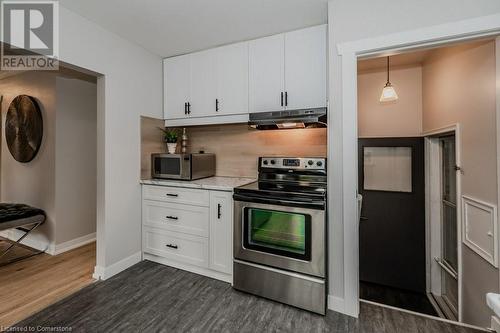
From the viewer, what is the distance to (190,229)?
8.17 ft

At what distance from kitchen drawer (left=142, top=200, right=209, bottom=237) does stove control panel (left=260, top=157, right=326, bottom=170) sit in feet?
2.69

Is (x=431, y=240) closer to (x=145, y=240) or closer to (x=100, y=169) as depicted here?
(x=145, y=240)

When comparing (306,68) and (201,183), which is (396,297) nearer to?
(201,183)

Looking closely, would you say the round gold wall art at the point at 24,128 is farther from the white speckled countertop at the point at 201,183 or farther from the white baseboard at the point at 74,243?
the white speckled countertop at the point at 201,183

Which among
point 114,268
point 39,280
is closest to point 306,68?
point 114,268

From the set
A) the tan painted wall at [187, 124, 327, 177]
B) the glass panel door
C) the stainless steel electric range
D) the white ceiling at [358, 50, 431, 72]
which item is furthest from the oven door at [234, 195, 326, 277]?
the white ceiling at [358, 50, 431, 72]

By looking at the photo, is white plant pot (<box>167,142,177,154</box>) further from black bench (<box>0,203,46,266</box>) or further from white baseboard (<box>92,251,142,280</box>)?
black bench (<box>0,203,46,266</box>)

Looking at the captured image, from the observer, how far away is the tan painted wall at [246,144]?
265 centimetres

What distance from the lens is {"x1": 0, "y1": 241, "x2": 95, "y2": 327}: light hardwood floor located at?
1.94 metres

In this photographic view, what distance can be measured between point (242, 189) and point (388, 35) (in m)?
1.66

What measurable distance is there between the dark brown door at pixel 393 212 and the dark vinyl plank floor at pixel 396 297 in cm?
7

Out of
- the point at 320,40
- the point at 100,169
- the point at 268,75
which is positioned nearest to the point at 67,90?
the point at 100,169

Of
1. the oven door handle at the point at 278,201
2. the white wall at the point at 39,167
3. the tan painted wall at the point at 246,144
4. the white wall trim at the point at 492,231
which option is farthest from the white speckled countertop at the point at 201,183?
the white wall trim at the point at 492,231

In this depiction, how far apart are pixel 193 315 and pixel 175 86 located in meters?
2.50
